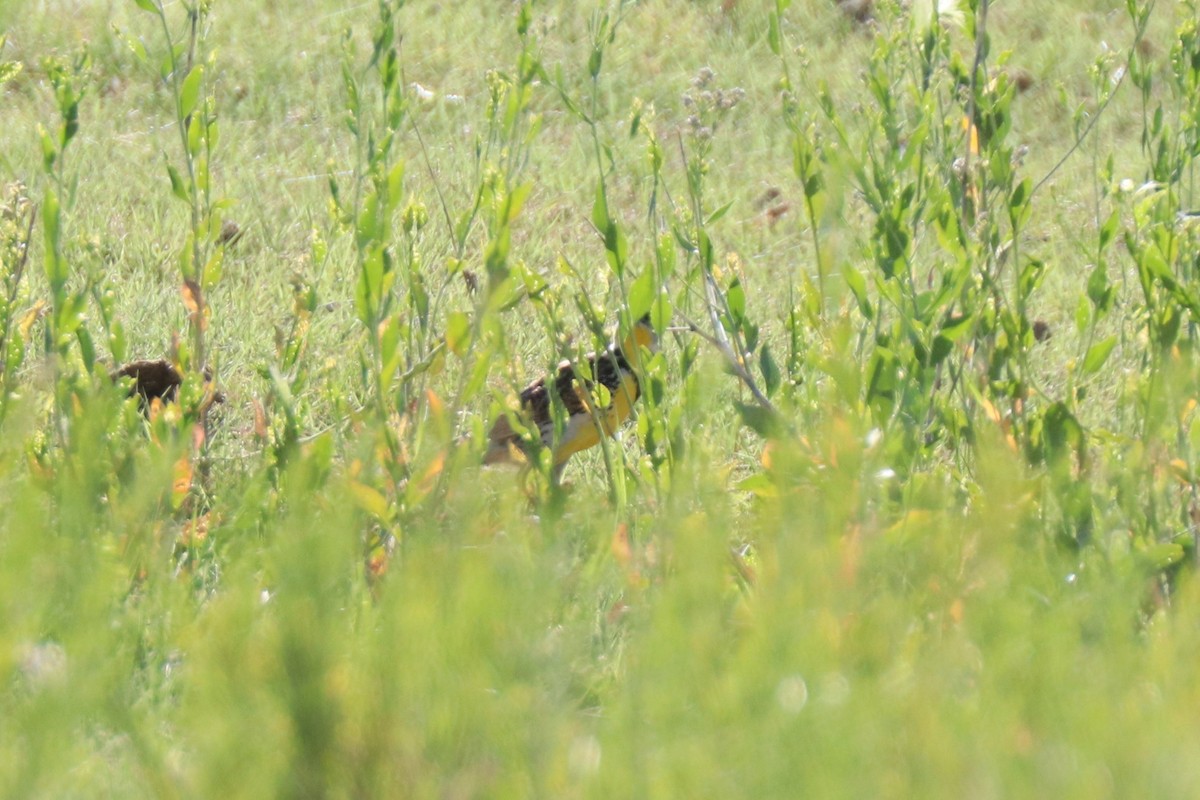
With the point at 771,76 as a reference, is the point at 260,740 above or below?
above

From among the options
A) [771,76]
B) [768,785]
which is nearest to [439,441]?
[768,785]

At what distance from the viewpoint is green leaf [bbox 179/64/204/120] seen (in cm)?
279

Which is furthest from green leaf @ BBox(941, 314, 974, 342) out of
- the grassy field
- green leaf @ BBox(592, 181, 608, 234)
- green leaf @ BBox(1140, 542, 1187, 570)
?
green leaf @ BBox(592, 181, 608, 234)

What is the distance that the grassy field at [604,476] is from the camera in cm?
126

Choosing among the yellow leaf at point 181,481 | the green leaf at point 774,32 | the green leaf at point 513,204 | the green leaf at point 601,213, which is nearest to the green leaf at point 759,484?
the green leaf at point 601,213

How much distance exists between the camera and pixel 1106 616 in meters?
1.41

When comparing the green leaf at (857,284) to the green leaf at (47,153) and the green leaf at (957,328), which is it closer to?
the green leaf at (957,328)

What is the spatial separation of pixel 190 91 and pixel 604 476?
1.38 metres

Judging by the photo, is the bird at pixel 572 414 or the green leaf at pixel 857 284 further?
the bird at pixel 572 414

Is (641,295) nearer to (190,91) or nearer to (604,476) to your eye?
(190,91)

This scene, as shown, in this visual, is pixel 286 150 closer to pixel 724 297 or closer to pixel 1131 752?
pixel 724 297

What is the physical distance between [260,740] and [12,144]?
191 inches

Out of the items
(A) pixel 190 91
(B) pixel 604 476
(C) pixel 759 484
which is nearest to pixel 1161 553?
(C) pixel 759 484

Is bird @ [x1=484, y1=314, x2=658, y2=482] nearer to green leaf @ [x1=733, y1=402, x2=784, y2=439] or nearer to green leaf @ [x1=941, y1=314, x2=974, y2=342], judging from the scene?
green leaf @ [x1=733, y1=402, x2=784, y2=439]
